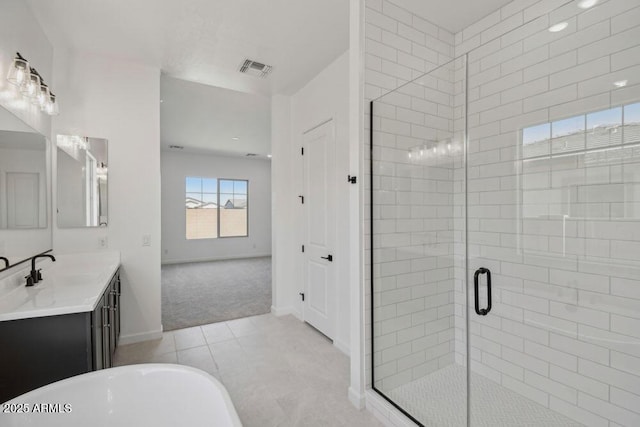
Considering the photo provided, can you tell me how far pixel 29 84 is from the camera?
207cm

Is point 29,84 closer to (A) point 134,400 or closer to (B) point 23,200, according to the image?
(B) point 23,200

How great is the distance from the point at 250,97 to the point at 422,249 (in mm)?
3231

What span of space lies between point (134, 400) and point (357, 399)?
1.42 metres

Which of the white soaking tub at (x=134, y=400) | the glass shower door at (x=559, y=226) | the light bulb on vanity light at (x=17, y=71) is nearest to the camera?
the white soaking tub at (x=134, y=400)

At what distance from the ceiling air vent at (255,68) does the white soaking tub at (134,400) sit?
9.35ft

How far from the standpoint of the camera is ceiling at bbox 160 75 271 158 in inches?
160

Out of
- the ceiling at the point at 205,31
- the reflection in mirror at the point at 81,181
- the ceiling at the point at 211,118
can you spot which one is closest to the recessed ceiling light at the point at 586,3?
the ceiling at the point at 205,31

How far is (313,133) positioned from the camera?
3529 mm

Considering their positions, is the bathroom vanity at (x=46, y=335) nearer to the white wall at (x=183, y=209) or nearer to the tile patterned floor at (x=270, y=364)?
the tile patterned floor at (x=270, y=364)

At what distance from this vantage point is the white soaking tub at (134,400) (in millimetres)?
1222

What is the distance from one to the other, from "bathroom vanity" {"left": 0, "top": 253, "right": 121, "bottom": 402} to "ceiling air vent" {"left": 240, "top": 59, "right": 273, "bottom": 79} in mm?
2459

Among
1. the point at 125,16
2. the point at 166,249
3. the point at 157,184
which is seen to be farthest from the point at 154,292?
the point at 166,249

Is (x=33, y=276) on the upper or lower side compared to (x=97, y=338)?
upper

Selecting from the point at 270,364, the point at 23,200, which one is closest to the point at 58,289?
the point at 23,200
